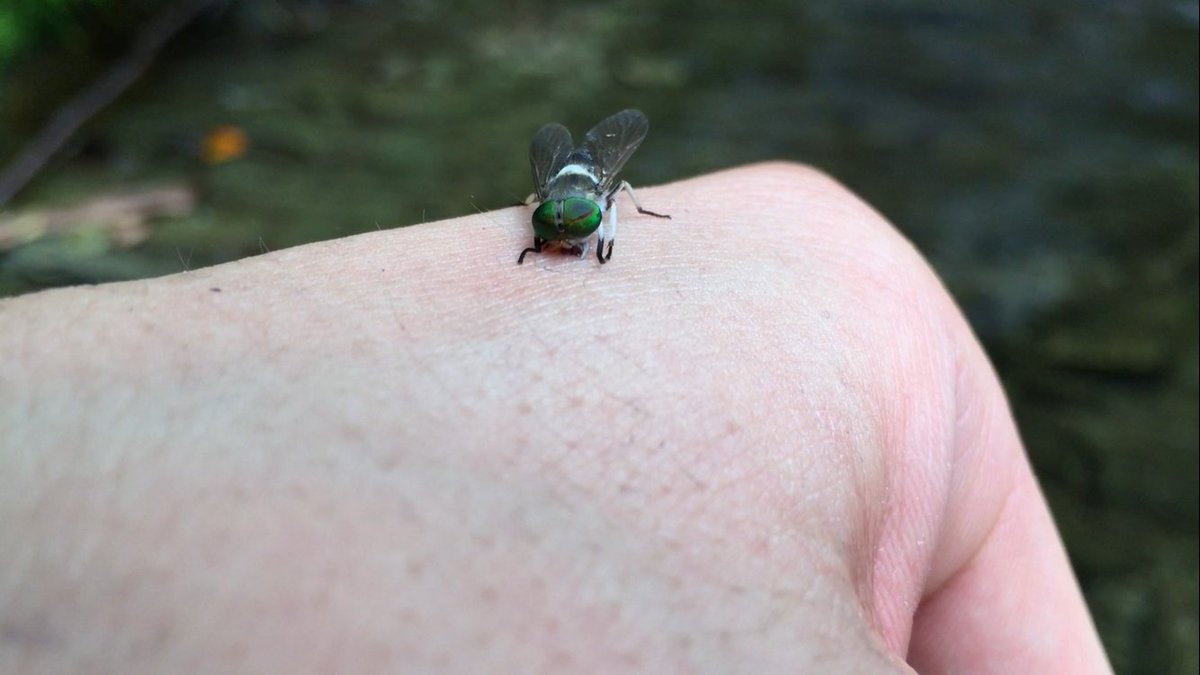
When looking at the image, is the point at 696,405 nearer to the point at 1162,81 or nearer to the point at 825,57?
the point at 825,57

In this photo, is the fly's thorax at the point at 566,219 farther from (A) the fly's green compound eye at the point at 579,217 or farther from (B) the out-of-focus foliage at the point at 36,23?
(B) the out-of-focus foliage at the point at 36,23

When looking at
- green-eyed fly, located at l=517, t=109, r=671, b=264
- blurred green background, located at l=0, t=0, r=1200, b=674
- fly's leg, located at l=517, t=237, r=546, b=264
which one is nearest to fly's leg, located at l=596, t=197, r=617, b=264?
green-eyed fly, located at l=517, t=109, r=671, b=264

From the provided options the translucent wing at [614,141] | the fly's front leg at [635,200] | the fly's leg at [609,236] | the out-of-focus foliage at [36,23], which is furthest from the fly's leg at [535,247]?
the out-of-focus foliage at [36,23]

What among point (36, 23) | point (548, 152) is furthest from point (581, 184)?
point (36, 23)

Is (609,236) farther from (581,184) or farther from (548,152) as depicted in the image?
(548,152)

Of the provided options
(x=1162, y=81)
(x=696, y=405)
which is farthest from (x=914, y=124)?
(x=696, y=405)

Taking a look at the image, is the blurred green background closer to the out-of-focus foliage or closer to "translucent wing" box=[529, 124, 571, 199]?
the out-of-focus foliage
